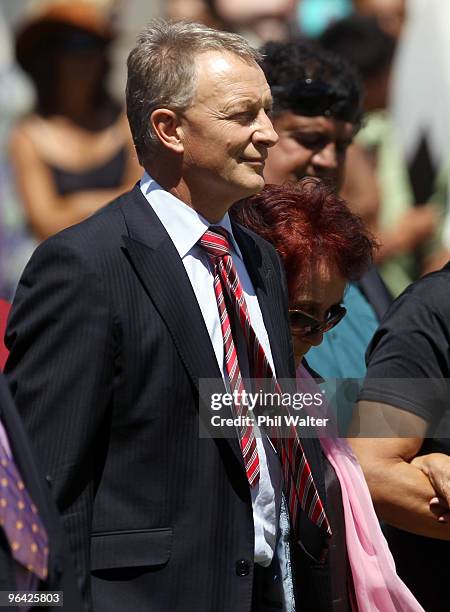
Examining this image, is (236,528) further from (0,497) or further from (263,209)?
(263,209)

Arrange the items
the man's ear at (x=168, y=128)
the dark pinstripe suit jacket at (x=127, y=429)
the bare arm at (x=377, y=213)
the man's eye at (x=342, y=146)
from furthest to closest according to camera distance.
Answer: the bare arm at (x=377, y=213), the man's eye at (x=342, y=146), the man's ear at (x=168, y=128), the dark pinstripe suit jacket at (x=127, y=429)

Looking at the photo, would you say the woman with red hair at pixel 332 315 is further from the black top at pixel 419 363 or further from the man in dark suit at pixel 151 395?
the man in dark suit at pixel 151 395

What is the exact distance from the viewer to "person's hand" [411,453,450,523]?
3248 mm

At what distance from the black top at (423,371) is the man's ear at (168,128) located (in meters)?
0.75

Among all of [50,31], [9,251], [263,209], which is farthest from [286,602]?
[50,31]

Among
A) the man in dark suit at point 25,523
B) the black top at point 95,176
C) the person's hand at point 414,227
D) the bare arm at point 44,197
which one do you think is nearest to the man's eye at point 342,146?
the man in dark suit at point 25,523

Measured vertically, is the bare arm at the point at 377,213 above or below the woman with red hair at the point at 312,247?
above

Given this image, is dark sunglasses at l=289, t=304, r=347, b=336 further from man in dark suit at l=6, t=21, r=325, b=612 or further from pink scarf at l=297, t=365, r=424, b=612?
man in dark suit at l=6, t=21, r=325, b=612

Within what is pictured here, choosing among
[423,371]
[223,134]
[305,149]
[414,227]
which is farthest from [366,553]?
[414,227]

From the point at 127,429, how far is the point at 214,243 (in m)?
0.45

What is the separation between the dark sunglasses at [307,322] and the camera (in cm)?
319

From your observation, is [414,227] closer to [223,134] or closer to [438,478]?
[438,478]

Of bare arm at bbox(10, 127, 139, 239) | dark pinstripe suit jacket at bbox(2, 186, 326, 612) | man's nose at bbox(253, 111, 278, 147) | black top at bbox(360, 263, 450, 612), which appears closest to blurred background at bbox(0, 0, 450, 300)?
bare arm at bbox(10, 127, 139, 239)

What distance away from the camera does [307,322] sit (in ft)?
10.5
